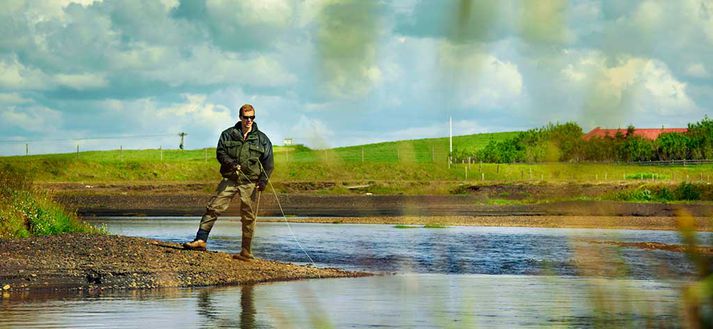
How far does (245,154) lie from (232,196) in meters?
0.97

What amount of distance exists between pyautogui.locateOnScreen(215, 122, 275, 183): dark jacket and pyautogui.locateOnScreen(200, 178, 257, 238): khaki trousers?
0.52 ft

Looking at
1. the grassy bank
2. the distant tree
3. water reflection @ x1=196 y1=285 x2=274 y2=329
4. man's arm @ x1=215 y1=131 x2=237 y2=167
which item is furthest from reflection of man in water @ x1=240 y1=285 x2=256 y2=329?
the distant tree

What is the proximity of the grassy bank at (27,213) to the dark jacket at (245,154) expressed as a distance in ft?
14.0

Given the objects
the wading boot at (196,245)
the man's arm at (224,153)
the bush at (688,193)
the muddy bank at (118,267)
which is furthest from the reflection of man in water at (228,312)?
the bush at (688,193)

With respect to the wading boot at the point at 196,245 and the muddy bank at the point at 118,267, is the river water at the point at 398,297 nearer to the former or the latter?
the muddy bank at the point at 118,267

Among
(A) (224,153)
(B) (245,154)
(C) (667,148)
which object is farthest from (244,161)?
(C) (667,148)

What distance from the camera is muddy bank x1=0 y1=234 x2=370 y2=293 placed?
44.0 feet

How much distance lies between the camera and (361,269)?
17219mm

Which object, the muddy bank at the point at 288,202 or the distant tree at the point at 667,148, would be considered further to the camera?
the muddy bank at the point at 288,202

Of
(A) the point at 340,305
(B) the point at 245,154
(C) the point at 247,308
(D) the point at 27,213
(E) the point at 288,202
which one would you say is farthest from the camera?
(E) the point at 288,202

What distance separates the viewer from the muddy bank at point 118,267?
13.4 meters

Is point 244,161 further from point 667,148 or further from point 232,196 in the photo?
point 667,148

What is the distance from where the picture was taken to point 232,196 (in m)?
14.9

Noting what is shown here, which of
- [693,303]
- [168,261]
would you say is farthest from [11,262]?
[693,303]
